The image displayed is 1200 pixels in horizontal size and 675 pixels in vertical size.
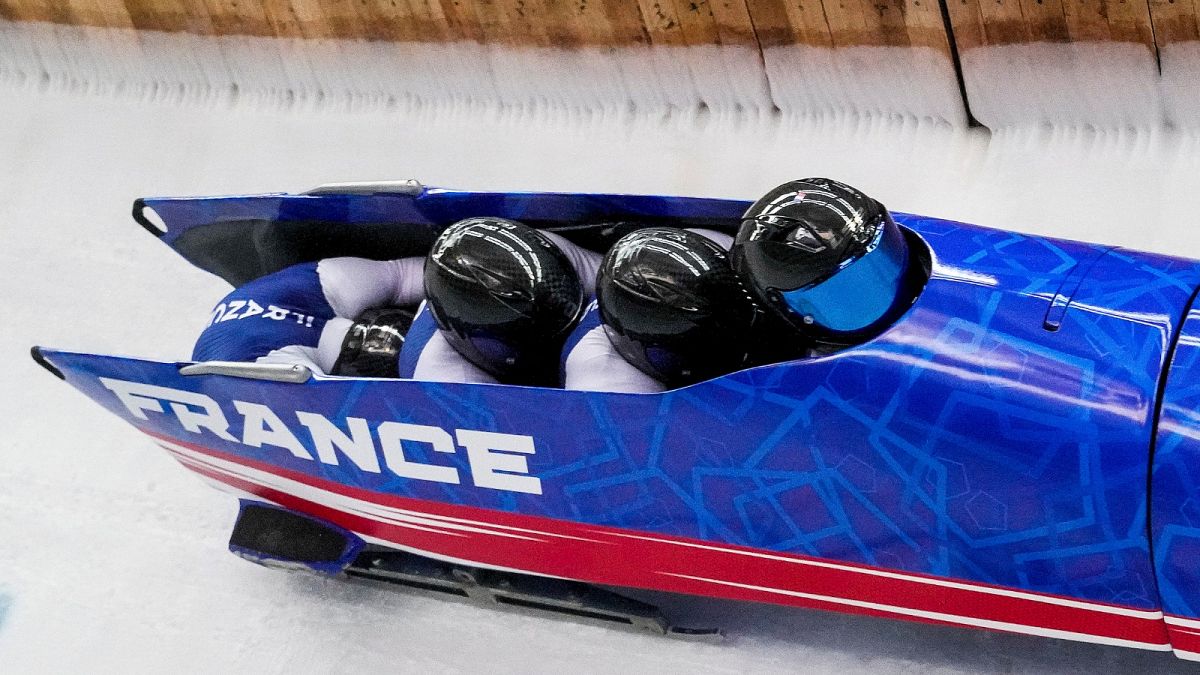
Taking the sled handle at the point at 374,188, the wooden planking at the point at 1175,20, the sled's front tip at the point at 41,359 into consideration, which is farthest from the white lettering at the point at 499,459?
the wooden planking at the point at 1175,20

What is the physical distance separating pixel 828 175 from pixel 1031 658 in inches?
62.6

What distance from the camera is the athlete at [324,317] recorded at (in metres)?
3.15

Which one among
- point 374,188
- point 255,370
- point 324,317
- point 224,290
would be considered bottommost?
point 224,290

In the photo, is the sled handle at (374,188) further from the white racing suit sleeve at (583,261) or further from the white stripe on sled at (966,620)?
the white stripe on sled at (966,620)

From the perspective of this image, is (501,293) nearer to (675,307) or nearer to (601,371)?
(601,371)

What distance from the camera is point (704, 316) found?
7.84 ft

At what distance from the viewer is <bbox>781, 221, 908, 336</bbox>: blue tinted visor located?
220cm

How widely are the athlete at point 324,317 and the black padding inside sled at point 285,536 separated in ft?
1.19

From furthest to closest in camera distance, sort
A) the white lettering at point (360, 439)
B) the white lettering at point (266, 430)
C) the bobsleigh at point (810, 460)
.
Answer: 1. the white lettering at point (266, 430)
2. the white lettering at point (360, 439)
3. the bobsleigh at point (810, 460)

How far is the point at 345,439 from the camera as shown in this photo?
2.86 meters

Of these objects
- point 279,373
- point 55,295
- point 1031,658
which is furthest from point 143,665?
point 1031,658

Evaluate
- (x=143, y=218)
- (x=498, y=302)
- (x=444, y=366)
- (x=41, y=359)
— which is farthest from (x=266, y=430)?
(x=143, y=218)

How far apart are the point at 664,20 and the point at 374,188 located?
1.19 m

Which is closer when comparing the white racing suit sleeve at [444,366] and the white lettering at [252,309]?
the white racing suit sleeve at [444,366]
